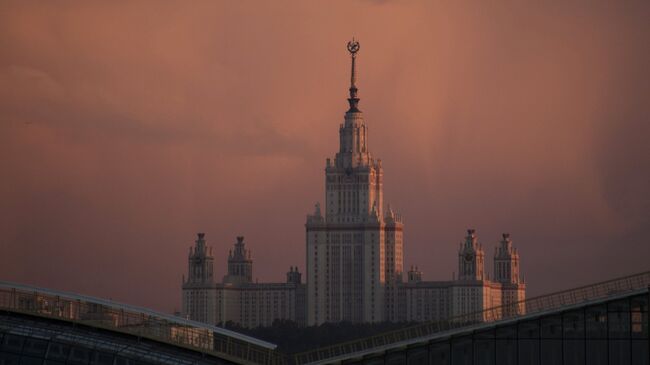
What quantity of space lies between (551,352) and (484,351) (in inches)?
146

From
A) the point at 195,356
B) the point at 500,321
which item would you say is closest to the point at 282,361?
the point at 195,356

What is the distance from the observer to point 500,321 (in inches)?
4648

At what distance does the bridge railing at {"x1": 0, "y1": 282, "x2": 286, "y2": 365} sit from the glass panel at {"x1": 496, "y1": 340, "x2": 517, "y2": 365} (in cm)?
1299

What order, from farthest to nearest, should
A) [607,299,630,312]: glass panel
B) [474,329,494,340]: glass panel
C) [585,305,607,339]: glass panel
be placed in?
[474,329,494,340]: glass panel → [585,305,607,339]: glass panel → [607,299,630,312]: glass panel

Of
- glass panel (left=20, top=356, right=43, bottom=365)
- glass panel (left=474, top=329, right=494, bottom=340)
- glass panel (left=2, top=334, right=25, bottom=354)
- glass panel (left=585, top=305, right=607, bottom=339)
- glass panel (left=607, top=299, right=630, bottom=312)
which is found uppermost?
glass panel (left=607, top=299, right=630, bottom=312)

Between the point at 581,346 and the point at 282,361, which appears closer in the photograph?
the point at 581,346

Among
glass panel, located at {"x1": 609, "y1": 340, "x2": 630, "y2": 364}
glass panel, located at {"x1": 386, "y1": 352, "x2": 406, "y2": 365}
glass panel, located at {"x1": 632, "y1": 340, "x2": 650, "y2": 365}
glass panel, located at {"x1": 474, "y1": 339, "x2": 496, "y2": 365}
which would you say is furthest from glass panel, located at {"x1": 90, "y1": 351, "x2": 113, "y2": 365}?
glass panel, located at {"x1": 632, "y1": 340, "x2": 650, "y2": 365}

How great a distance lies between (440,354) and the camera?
4712 inches

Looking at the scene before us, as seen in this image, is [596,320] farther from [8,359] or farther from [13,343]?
[8,359]

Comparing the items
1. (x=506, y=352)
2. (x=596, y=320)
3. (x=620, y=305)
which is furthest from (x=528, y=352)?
(x=620, y=305)

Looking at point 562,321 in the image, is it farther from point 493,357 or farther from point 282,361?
point 282,361

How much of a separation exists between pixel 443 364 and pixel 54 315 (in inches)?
832

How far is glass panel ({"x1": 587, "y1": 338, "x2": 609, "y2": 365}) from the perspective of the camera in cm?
11619

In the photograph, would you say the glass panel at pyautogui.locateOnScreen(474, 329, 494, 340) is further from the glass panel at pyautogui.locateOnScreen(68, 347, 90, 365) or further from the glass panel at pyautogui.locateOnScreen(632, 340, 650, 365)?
the glass panel at pyautogui.locateOnScreen(68, 347, 90, 365)
